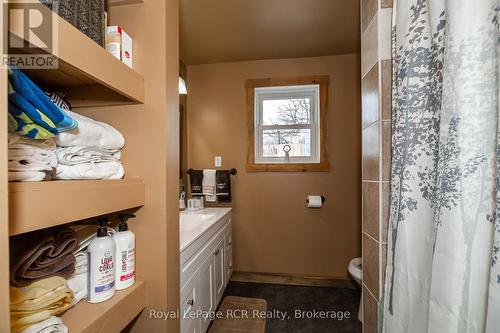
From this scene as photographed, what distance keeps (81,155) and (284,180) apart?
1.92 metres

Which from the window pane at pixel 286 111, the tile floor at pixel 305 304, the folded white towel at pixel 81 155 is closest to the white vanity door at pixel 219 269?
the tile floor at pixel 305 304

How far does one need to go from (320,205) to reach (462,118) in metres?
1.81

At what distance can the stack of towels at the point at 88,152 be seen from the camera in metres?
0.61

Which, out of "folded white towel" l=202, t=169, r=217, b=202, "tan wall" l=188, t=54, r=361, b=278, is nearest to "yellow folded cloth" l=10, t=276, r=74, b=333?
"folded white towel" l=202, t=169, r=217, b=202

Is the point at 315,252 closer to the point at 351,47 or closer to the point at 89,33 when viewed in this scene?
the point at 351,47

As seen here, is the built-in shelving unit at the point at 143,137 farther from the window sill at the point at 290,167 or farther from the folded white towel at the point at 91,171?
the window sill at the point at 290,167

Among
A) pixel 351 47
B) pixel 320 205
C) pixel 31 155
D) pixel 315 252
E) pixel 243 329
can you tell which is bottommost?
pixel 243 329

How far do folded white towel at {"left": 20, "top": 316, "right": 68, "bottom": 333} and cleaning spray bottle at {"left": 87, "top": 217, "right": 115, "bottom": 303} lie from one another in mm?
126

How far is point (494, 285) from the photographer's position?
0.45 metres

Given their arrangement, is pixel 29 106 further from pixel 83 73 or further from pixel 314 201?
pixel 314 201

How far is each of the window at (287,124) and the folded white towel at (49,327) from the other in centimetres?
195

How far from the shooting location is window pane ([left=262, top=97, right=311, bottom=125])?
96.0 inches

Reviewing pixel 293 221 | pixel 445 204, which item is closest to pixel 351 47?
pixel 293 221

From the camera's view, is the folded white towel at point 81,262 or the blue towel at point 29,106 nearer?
the blue towel at point 29,106
